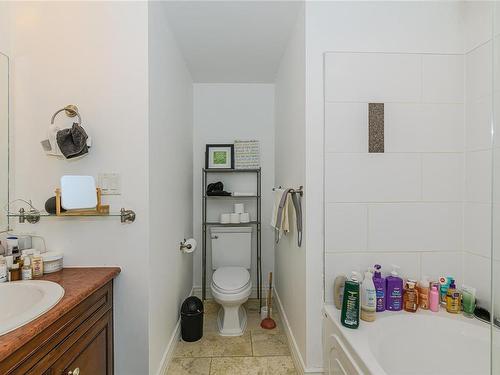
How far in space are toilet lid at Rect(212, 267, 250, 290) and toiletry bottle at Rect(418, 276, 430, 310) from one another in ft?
4.11

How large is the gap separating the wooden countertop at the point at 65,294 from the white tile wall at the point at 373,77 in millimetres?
1575

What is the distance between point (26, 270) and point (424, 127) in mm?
2287

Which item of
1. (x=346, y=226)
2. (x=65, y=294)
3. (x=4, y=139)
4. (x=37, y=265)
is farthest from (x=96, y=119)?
(x=346, y=226)

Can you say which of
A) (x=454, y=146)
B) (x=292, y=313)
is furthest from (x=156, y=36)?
(x=292, y=313)

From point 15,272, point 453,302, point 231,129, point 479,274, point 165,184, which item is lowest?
point 453,302

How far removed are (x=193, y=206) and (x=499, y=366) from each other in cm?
261

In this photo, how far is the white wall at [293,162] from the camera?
5.72ft

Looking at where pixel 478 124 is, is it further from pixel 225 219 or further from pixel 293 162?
pixel 225 219

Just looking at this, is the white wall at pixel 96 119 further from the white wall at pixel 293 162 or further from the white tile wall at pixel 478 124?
the white tile wall at pixel 478 124

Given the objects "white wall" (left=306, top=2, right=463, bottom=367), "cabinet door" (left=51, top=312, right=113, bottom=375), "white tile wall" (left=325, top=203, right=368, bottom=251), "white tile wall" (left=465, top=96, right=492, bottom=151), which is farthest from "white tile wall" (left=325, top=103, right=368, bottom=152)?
"cabinet door" (left=51, top=312, right=113, bottom=375)

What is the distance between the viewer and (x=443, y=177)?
171 centimetres

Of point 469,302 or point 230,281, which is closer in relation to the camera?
point 469,302

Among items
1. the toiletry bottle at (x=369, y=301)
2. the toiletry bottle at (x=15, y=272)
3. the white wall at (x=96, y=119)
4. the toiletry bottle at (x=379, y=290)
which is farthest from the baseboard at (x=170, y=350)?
the toiletry bottle at (x=379, y=290)

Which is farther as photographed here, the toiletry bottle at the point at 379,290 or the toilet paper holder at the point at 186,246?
the toilet paper holder at the point at 186,246
